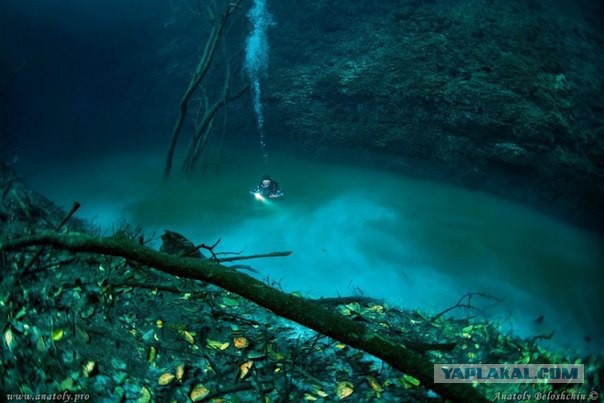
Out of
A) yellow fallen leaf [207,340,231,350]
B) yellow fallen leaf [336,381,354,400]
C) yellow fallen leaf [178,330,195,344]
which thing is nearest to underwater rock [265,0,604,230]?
yellow fallen leaf [336,381,354,400]

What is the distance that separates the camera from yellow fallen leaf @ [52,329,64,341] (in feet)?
6.76

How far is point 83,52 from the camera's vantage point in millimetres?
17219

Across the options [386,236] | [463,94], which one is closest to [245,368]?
[386,236]

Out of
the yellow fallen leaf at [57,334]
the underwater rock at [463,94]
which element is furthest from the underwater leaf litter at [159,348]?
the underwater rock at [463,94]

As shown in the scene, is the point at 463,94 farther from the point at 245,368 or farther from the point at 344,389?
the point at 245,368

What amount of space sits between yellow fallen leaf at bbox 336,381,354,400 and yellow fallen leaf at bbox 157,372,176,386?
3.82 ft

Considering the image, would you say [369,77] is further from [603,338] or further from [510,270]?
[603,338]

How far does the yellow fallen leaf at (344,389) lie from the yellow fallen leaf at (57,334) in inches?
74.0

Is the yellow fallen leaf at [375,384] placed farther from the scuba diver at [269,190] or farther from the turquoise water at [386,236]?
the scuba diver at [269,190]

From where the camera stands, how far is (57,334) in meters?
2.09

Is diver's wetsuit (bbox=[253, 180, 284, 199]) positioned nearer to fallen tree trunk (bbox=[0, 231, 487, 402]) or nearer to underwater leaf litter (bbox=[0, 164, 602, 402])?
underwater leaf litter (bbox=[0, 164, 602, 402])

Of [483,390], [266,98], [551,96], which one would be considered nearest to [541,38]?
[551,96]

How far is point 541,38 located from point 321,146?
24.1ft
